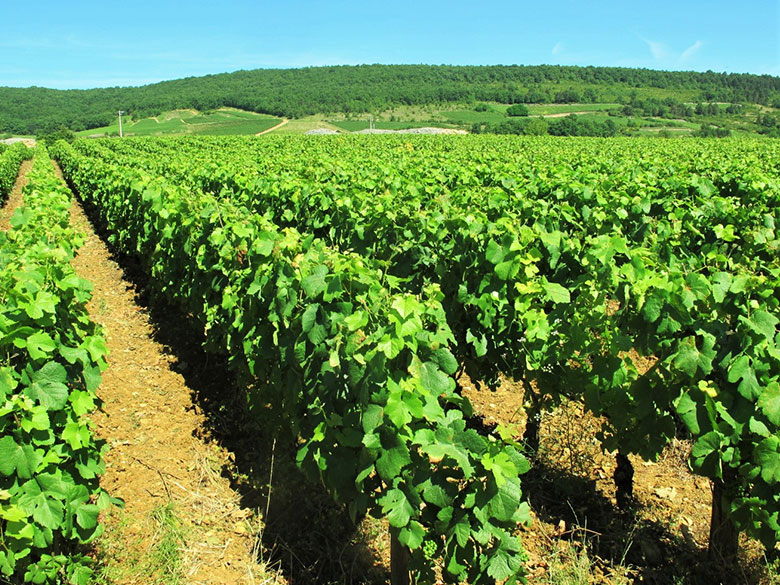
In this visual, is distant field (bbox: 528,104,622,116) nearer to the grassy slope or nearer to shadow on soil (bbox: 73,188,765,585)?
the grassy slope

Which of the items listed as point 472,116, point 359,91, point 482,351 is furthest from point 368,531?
point 359,91

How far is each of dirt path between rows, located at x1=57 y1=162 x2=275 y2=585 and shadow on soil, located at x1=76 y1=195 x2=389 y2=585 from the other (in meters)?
0.11

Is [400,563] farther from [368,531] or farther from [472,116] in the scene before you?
[472,116]

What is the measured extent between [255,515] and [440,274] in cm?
221

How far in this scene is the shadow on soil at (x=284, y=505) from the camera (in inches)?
131

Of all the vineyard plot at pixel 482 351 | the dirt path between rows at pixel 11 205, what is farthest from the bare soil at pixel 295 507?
the dirt path between rows at pixel 11 205

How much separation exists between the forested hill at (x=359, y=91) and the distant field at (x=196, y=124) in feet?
16.1

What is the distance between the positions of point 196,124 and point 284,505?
9294 cm

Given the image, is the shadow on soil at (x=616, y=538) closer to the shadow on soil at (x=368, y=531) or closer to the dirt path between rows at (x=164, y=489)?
the shadow on soil at (x=368, y=531)

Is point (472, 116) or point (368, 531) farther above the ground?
point (472, 116)

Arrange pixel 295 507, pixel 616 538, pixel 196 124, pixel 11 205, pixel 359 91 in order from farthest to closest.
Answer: pixel 359 91 < pixel 196 124 < pixel 11 205 < pixel 295 507 < pixel 616 538

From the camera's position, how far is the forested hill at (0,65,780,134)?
109m

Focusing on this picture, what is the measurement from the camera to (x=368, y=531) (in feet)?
11.8

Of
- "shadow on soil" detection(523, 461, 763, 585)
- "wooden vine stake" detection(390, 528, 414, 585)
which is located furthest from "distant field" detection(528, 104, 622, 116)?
"wooden vine stake" detection(390, 528, 414, 585)
